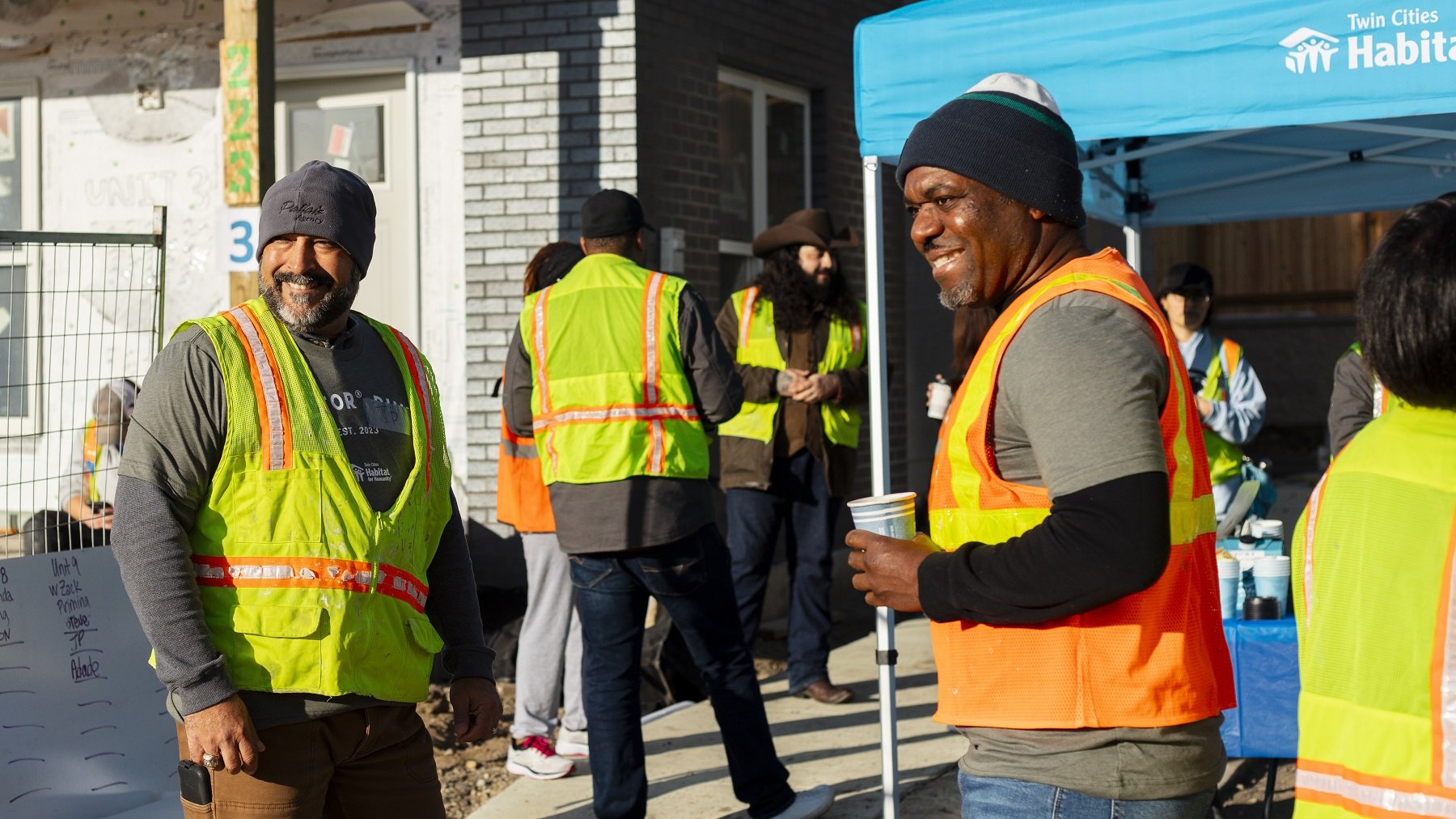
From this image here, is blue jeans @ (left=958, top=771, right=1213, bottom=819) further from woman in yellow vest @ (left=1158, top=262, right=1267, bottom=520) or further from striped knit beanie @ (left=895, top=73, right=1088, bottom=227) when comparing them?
woman in yellow vest @ (left=1158, top=262, right=1267, bottom=520)

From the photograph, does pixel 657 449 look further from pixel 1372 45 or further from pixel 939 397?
pixel 1372 45

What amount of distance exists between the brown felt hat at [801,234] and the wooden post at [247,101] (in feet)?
7.21

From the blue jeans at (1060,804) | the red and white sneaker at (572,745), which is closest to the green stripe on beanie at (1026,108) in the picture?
the blue jeans at (1060,804)

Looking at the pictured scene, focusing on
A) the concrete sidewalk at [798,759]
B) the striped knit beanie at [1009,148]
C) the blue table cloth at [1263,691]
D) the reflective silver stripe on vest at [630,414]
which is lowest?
the concrete sidewalk at [798,759]

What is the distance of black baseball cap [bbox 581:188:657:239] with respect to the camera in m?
5.04

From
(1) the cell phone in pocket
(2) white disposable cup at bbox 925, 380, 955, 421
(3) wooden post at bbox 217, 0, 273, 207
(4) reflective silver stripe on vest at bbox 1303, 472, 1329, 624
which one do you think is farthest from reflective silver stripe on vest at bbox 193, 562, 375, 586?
(2) white disposable cup at bbox 925, 380, 955, 421

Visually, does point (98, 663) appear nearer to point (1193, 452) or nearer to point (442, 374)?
point (1193, 452)

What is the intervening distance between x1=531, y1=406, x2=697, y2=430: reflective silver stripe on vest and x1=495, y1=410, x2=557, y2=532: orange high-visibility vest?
2.84 ft

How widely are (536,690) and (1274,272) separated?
16424mm

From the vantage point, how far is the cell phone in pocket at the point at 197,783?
271cm

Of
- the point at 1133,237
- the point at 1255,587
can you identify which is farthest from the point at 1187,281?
the point at 1255,587

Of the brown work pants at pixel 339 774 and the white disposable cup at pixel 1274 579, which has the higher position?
the white disposable cup at pixel 1274 579

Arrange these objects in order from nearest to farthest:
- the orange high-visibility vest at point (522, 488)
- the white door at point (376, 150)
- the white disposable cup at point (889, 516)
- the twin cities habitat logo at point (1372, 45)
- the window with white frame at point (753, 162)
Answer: the white disposable cup at point (889, 516) < the twin cities habitat logo at point (1372, 45) < the orange high-visibility vest at point (522, 488) < the white door at point (376, 150) < the window with white frame at point (753, 162)

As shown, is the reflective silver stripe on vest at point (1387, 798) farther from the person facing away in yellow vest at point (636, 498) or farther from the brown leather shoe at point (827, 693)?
the brown leather shoe at point (827, 693)
